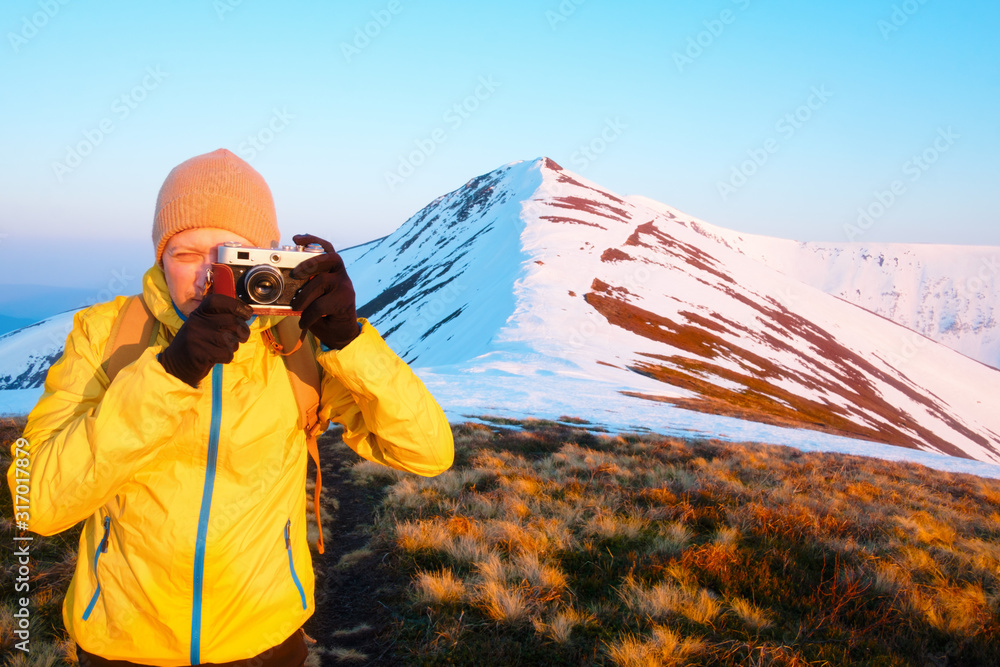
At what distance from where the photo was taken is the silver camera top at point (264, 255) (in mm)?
1914

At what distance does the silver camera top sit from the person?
7 cm

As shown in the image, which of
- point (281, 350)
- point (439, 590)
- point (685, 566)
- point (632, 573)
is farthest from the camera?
point (685, 566)

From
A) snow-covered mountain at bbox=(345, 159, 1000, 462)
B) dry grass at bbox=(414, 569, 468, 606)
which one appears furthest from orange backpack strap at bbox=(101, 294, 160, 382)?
snow-covered mountain at bbox=(345, 159, 1000, 462)

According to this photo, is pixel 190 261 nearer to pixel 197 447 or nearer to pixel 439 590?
pixel 197 447

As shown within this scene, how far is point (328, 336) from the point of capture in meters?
2.02

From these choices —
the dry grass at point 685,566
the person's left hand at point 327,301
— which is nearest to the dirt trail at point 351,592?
the dry grass at point 685,566

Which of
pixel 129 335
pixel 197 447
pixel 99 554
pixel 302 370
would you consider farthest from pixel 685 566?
pixel 129 335

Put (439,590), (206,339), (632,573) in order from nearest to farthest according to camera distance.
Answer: (206,339) < (439,590) < (632,573)

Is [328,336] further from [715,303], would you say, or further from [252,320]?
[715,303]

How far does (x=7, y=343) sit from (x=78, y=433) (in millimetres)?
119506

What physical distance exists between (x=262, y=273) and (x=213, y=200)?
480mm

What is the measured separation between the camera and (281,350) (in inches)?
84.9

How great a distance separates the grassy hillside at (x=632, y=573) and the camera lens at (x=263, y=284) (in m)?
2.94

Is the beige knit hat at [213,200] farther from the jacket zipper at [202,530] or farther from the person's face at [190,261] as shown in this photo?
the jacket zipper at [202,530]
